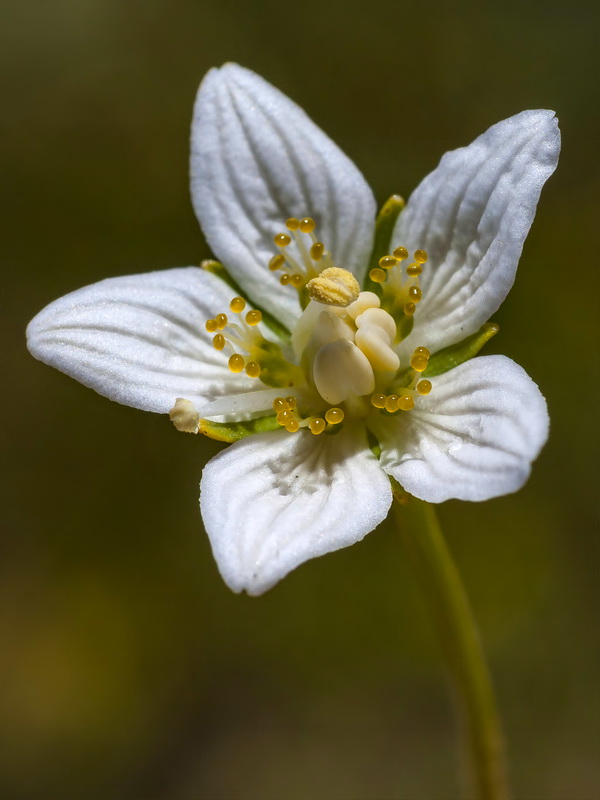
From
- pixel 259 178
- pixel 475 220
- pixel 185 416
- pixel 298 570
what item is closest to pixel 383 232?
pixel 475 220

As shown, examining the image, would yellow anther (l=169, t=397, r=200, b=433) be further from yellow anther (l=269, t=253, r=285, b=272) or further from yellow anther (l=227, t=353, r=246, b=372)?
yellow anther (l=269, t=253, r=285, b=272)

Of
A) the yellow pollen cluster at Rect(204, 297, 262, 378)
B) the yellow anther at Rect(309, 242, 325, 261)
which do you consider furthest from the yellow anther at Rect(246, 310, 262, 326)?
the yellow anther at Rect(309, 242, 325, 261)

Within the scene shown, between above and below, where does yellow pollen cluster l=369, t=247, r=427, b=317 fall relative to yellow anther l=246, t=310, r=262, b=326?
below

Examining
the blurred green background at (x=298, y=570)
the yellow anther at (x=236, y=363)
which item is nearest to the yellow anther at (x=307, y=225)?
the yellow anther at (x=236, y=363)

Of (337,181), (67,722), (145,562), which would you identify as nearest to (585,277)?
(337,181)

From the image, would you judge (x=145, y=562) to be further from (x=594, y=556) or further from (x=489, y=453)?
(x=489, y=453)

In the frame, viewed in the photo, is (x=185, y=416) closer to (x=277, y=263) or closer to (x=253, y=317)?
(x=253, y=317)

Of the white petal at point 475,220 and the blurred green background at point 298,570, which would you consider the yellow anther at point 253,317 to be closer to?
the white petal at point 475,220
